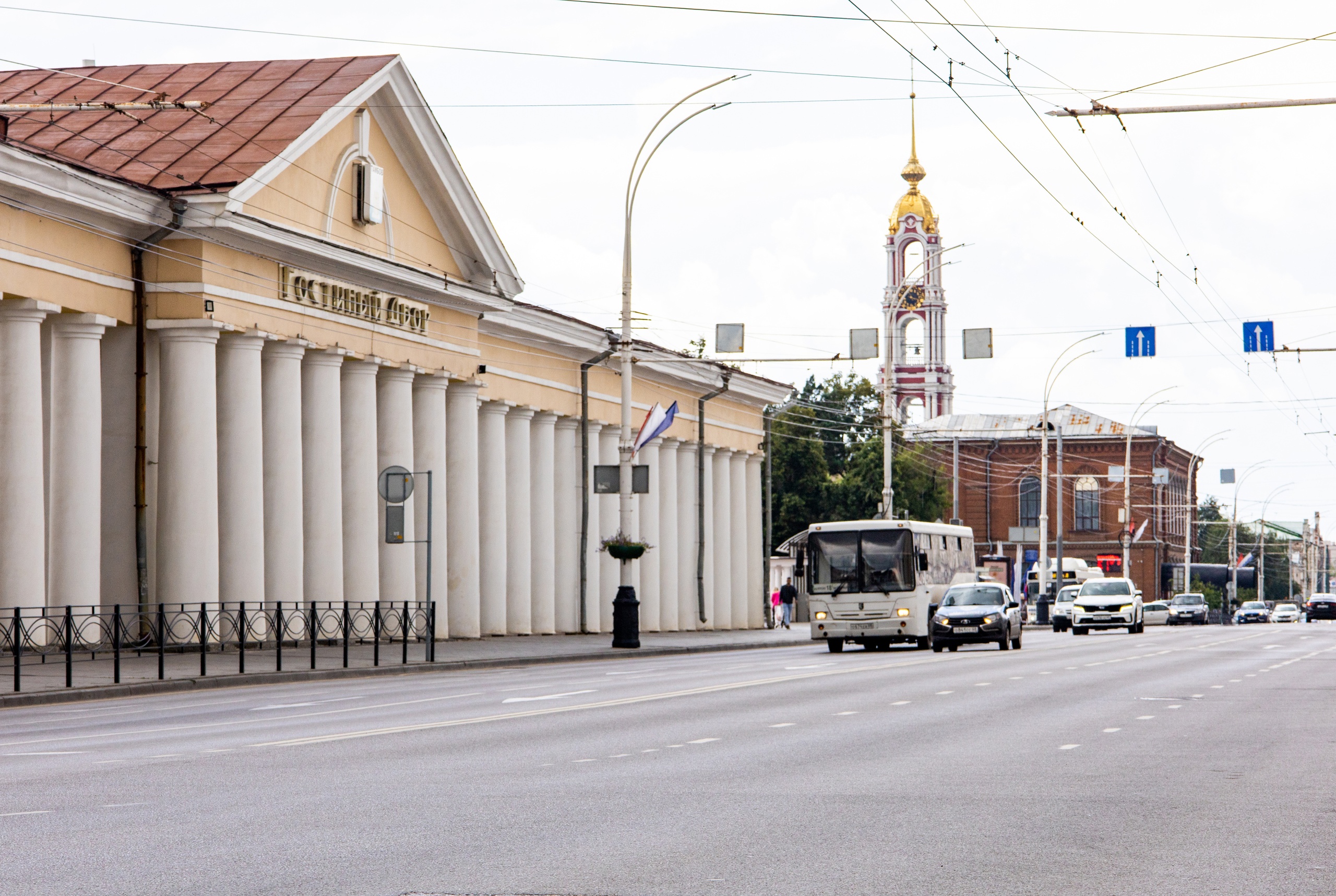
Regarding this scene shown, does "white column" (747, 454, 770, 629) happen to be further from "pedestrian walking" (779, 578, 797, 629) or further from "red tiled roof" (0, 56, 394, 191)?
"red tiled roof" (0, 56, 394, 191)

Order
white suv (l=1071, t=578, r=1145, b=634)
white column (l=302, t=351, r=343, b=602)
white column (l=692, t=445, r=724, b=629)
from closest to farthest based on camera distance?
white column (l=302, t=351, r=343, b=602) < white suv (l=1071, t=578, r=1145, b=634) < white column (l=692, t=445, r=724, b=629)

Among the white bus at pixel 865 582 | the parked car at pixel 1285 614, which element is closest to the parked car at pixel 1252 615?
the parked car at pixel 1285 614

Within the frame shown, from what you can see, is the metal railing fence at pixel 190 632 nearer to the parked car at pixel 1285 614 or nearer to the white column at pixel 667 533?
the white column at pixel 667 533

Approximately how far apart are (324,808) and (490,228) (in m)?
31.7

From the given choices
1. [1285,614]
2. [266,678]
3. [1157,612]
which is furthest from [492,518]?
[1285,614]

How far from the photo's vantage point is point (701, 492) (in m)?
56.6

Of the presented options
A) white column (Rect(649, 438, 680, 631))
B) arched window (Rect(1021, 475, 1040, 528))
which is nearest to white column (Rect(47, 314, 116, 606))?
white column (Rect(649, 438, 680, 631))

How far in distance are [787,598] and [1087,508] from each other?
2052 inches

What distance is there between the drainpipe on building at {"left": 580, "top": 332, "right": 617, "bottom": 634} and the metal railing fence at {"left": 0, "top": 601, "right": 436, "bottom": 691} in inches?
470

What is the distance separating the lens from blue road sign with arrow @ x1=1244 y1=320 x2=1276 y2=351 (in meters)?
37.2

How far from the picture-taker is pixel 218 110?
3578 cm

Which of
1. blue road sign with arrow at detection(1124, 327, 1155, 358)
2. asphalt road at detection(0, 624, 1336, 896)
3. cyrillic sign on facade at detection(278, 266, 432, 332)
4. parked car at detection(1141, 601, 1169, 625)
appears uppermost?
cyrillic sign on facade at detection(278, 266, 432, 332)

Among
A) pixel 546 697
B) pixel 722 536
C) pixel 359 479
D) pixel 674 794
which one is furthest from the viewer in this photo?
pixel 722 536

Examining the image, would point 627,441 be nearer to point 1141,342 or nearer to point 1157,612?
point 1141,342
